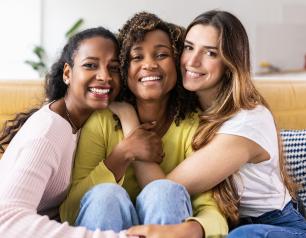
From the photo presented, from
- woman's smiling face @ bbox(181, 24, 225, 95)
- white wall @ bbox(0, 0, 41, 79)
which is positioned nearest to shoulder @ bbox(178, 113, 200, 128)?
woman's smiling face @ bbox(181, 24, 225, 95)

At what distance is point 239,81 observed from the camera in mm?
1359

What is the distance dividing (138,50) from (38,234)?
2.32ft

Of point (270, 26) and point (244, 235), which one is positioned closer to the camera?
point (244, 235)

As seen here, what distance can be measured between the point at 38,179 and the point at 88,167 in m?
0.34

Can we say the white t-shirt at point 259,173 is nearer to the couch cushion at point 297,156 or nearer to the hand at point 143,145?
the hand at point 143,145

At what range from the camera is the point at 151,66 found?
1.38 metres

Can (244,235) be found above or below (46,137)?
below

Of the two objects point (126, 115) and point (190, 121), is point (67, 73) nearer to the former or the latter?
point (126, 115)

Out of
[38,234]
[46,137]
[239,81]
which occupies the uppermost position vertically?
[239,81]

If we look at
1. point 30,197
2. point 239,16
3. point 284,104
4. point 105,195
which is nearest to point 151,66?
point 105,195

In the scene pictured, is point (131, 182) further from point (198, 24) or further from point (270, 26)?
point (270, 26)

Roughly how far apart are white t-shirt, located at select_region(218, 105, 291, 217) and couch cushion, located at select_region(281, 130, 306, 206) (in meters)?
0.33

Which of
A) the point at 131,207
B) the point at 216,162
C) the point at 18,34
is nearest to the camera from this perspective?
the point at 131,207

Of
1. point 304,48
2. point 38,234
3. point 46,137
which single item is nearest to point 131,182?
point 46,137
